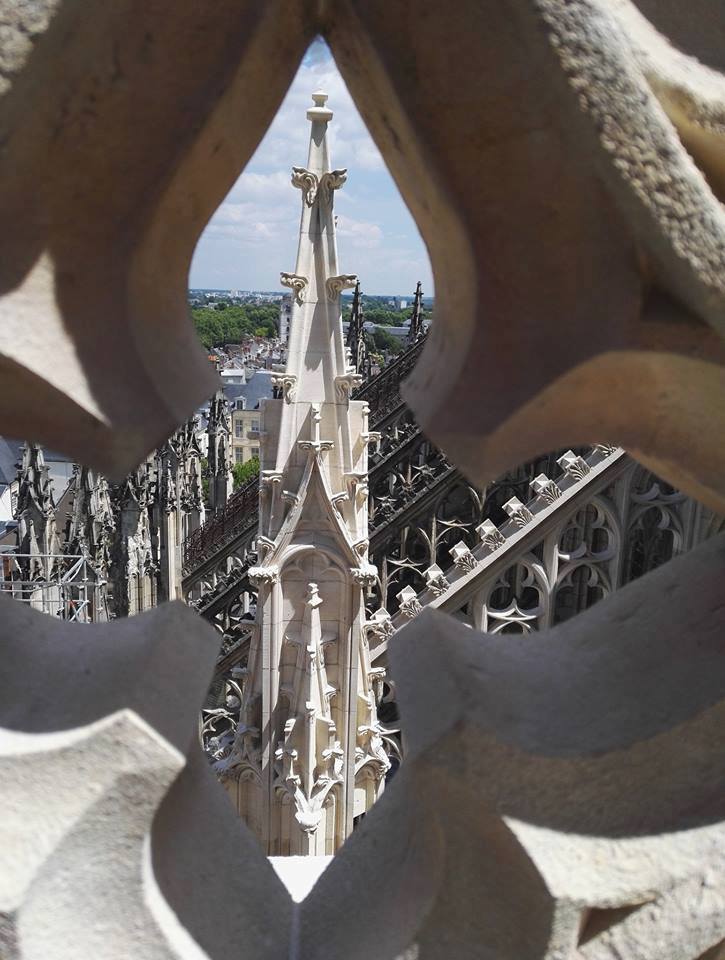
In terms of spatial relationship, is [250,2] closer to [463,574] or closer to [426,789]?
[426,789]

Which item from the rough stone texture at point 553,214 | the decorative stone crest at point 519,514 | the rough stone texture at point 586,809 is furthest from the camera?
the decorative stone crest at point 519,514

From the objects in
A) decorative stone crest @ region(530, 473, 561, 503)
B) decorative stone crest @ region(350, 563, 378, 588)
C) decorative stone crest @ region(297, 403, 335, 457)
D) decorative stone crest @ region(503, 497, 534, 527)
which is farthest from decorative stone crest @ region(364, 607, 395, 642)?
decorative stone crest @ region(297, 403, 335, 457)

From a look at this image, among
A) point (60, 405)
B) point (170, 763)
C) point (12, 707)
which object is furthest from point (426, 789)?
point (60, 405)

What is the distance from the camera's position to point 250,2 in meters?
0.92

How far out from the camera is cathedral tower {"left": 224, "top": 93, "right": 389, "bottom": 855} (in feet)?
16.1

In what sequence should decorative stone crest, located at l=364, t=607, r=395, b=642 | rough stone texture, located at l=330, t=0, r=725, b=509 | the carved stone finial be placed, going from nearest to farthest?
rough stone texture, located at l=330, t=0, r=725, b=509 < the carved stone finial < decorative stone crest, located at l=364, t=607, r=395, b=642

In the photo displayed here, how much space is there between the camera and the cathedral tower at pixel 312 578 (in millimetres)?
4906

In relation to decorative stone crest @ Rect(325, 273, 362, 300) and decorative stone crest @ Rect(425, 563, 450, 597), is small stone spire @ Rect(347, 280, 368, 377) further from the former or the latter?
decorative stone crest @ Rect(325, 273, 362, 300)

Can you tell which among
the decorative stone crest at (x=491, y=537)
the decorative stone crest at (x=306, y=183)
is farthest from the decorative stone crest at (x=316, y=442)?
the decorative stone crest at (x=491, y=537)

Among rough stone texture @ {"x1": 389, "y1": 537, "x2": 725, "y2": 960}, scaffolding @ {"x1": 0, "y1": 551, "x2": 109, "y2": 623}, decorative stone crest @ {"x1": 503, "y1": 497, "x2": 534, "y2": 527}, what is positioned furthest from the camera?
scaffolding @ {"x1": 0, "y1": 551, "x2": 109, "y2": 623}

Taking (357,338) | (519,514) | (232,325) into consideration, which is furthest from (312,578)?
(232,325)

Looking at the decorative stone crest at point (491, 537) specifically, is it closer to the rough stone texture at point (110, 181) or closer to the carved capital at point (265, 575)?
the carved capital at point (265, 575)

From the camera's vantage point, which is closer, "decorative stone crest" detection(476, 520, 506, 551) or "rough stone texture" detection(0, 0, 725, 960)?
"rough stone texture" detection(0, 0, 725, 960)

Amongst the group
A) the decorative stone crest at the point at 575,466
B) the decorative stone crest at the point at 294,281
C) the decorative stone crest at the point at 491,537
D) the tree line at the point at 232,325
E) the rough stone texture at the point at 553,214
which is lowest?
the decorative stone crest at the point at 491,537
